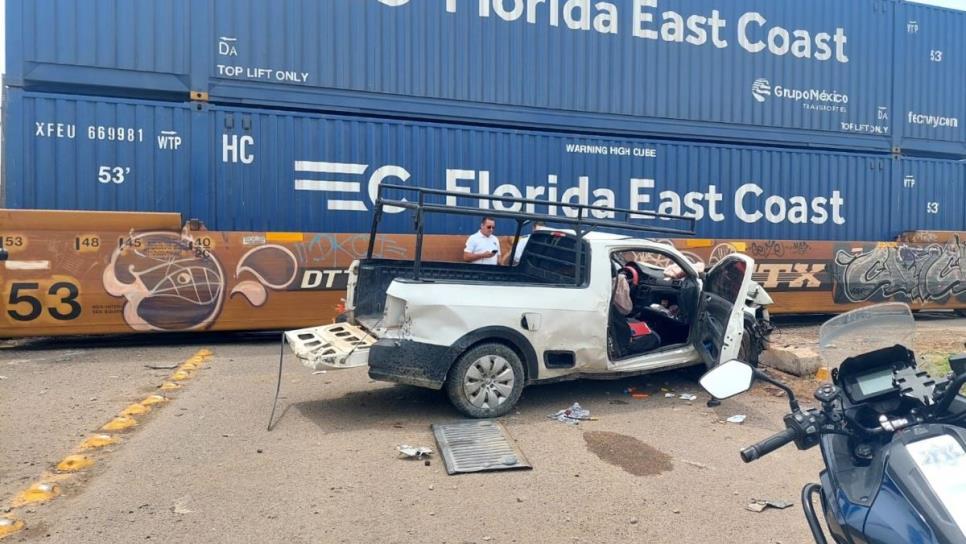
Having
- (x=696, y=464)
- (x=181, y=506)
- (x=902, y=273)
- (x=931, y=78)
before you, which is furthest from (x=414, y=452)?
(x=931, y=78)

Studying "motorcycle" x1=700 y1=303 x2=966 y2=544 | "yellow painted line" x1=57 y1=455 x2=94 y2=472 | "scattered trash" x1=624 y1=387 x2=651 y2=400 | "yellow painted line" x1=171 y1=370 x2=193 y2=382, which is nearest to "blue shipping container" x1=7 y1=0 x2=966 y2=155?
"yellow painted line" x1=171 y1=370 x2=193 y2=382

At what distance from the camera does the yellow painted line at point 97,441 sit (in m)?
4.72

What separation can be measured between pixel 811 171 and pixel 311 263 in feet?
28.4

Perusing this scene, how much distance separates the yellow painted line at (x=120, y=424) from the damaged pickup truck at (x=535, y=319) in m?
1.33

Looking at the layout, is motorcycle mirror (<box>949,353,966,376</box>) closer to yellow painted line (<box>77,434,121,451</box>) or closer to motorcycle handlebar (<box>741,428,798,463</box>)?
motorcycle handlebar (<box>741,428,798,463</box>)

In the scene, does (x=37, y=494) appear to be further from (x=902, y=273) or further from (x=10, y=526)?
(x=902, y=273)

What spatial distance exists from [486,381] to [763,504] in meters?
2.28

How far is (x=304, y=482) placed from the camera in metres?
4.15

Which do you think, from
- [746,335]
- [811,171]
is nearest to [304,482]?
[746,335]

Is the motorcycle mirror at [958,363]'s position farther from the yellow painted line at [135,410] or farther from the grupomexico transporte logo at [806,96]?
the grupomexico transporte logo at [806,96]

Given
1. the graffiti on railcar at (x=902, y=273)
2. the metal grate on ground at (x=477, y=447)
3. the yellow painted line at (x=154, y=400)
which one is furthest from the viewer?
the graffiti on railcar at (x=902, y=273)

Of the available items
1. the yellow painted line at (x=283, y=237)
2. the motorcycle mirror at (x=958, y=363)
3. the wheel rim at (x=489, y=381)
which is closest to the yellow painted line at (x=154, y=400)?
the wheel rim at (x=489, y=381)

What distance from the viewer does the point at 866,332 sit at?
8.48ft

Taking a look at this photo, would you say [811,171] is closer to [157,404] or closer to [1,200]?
[157,404]
